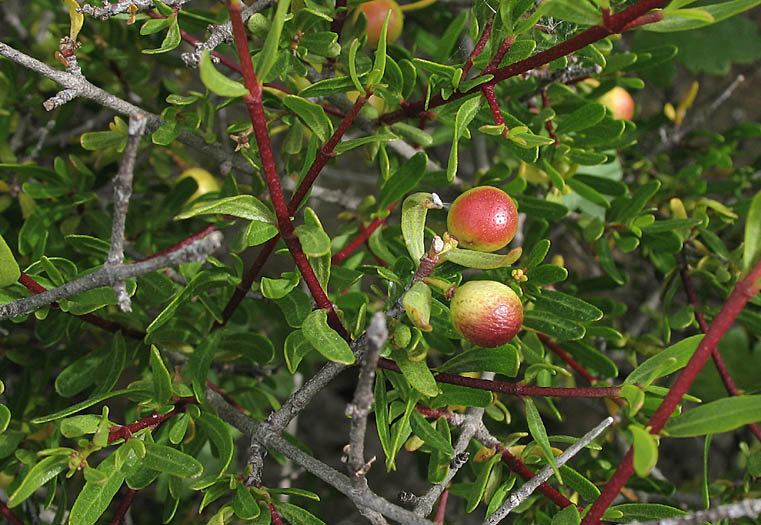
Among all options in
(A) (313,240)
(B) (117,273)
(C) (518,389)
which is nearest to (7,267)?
(B) (117,273)

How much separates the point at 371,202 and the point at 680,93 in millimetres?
2593

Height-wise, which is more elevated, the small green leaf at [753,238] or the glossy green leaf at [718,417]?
the small green leaf at [753,238]

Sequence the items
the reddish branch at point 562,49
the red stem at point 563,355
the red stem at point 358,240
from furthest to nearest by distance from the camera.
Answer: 1. the red stem at point 563,355
2. the red stem at point 358,240
3. the reddish branch at point 562,49

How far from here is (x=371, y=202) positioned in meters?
1.62

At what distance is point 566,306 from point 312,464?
22.9 inches

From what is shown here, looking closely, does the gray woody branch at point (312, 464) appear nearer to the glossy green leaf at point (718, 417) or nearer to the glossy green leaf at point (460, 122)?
the glossy green leaf at point (718, 417)

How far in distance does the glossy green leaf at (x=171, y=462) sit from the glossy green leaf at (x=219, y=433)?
95 millimetres

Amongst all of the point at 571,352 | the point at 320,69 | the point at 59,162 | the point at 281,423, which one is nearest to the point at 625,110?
the point at 571,352

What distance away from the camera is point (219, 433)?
50.7 inches

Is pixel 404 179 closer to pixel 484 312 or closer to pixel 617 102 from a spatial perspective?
pixel 484 312

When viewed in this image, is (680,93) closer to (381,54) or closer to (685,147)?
(685,147)

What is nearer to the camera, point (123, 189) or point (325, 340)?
point (123, 189)

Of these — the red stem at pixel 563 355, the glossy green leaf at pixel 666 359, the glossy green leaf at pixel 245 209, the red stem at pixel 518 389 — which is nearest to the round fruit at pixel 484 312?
the red stem at pixel 518 389

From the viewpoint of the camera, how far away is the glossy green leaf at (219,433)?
4.15ft
